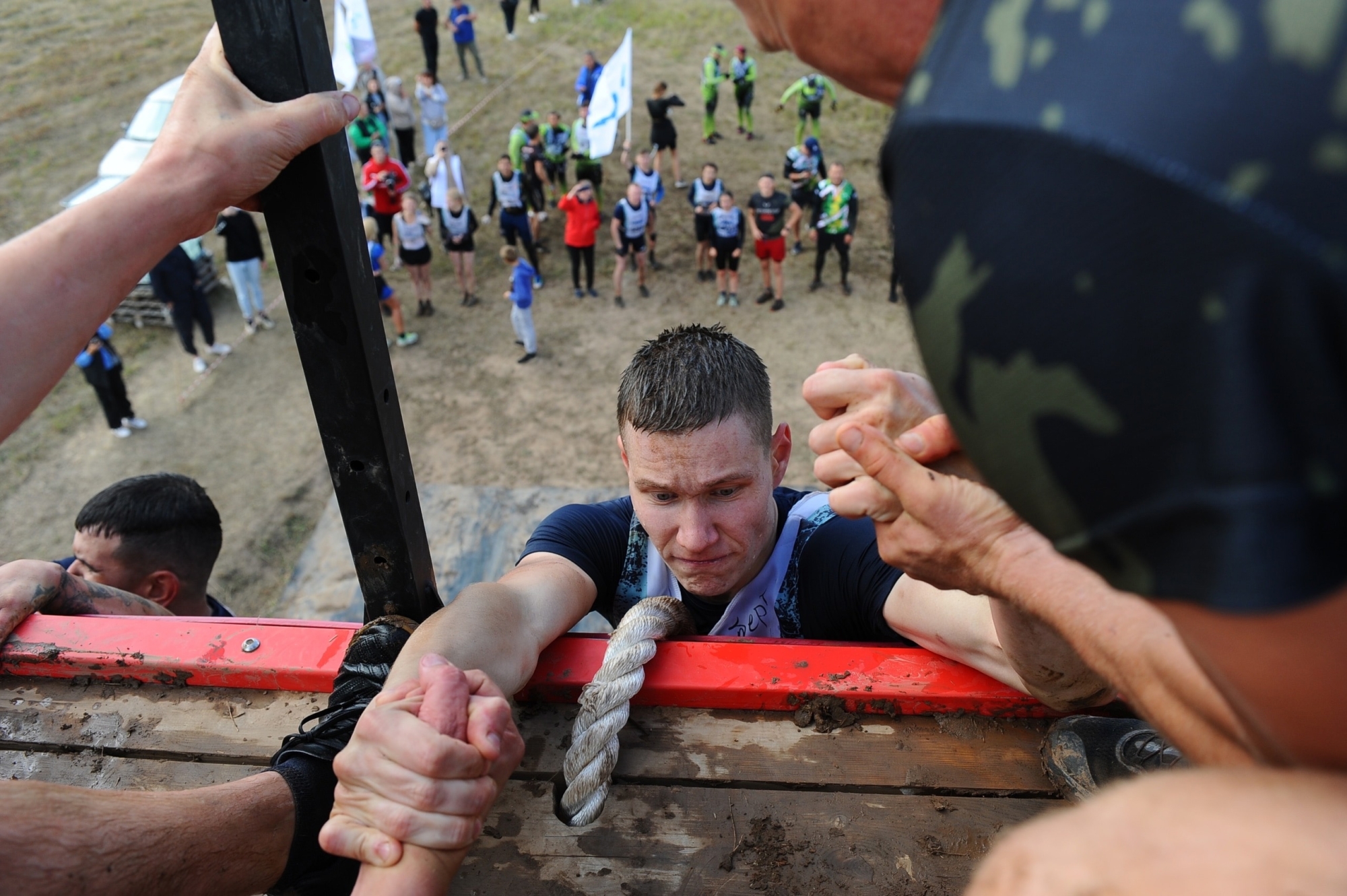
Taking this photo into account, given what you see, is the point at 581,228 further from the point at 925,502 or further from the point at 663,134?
the point at 925,502

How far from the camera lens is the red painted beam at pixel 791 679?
7.44 ft

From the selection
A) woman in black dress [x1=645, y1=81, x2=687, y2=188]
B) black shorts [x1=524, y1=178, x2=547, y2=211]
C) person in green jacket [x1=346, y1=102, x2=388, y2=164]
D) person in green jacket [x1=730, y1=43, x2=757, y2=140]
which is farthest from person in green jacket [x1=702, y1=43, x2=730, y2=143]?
person in green jacket [x1=346, y1=102, x2=388, y2=164]

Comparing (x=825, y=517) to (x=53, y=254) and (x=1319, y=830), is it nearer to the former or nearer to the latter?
(x=53, y=254)

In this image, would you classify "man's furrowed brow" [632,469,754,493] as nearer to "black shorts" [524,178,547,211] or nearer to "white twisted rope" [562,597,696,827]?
"white twisted rope" [562,597,696,827]

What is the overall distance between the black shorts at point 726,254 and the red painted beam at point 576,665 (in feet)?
39.0

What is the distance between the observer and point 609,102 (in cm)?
1474

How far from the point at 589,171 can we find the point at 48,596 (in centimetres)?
1446

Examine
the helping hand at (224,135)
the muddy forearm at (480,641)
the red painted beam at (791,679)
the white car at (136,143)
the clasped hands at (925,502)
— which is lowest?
the white car at (136,143)

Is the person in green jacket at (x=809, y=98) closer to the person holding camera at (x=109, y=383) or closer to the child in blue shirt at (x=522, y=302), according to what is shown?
the child in blue shirt at (x=522, y=302)

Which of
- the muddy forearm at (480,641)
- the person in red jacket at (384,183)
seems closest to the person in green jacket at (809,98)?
the person in red jacket at (384,183)

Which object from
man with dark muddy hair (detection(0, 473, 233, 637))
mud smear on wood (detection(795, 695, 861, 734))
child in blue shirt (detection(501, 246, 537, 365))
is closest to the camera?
mud smear on wood (detection(795, 695, 861, 734))

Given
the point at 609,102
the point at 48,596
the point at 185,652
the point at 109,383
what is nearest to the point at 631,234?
the point at 609,102

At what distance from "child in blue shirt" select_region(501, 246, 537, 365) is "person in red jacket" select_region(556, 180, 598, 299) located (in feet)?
5.02

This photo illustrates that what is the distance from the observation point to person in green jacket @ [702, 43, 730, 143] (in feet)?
62.4
